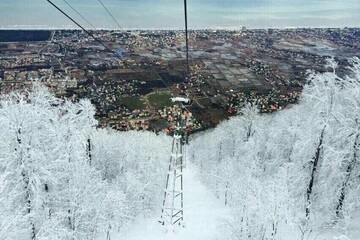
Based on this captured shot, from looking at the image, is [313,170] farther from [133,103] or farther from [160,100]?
[160,100]

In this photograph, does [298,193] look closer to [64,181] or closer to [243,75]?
[64,181]

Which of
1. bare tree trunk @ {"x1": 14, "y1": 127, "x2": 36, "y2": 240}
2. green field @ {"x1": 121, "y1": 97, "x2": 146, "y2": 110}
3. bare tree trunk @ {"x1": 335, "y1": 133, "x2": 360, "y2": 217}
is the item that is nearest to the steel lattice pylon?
bare tree trunk @ {"x1": 14, "y1": 127, "x2": 36, "y2": 240}

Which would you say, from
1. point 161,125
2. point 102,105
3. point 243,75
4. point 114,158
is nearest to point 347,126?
point 114,158

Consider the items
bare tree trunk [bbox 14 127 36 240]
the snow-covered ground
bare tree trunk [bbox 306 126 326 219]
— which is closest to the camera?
bare tree trunk [bbox 14 127 36 240]

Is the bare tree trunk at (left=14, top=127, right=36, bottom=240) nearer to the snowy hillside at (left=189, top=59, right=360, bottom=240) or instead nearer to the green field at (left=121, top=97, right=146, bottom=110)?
the snowy hillside at (left=189, top=59, right=360, bottom=240)

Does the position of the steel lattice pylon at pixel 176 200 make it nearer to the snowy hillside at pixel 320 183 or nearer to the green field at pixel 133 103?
the snowy hillside at pixel 320 183
